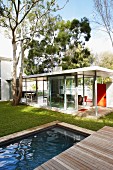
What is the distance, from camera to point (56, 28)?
18.3m

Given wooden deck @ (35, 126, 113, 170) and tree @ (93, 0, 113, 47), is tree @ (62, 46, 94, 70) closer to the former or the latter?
tree @ (93, 0, 113, 47)

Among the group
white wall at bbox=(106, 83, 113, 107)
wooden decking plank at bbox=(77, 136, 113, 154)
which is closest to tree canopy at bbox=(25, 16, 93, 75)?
white wall at bbox=(106, 83, 113, 107)

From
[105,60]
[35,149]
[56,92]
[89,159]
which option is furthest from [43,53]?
[89,159]

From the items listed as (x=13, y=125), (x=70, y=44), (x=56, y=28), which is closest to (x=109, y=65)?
(x=70, y=44)

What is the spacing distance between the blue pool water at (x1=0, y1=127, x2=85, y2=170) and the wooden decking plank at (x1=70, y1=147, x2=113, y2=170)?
976mm

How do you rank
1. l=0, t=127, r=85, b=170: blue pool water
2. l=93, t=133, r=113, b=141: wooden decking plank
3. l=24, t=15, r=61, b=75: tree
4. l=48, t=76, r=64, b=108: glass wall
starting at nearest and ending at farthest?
l=0, t=127, r=85, b=170: blue pool water
l=93, t=133, r=113, b=141: wooden decking plank
l=48, t=76, r=64, b=108: glass wall
l=24, t=15, r=61, b=75: tree

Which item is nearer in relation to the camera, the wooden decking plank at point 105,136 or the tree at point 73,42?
the wooden decking plank at point 105,136

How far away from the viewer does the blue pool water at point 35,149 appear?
418 cm

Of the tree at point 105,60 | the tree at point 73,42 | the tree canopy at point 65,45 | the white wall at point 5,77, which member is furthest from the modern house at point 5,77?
the tree at point 105,60

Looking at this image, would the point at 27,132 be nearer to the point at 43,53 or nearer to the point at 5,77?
the point at 5,77

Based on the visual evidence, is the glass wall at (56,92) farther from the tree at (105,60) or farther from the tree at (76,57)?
the tree at (105,60)

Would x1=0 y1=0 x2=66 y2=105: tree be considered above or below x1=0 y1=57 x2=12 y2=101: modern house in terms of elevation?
above

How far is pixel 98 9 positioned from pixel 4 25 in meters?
8.13

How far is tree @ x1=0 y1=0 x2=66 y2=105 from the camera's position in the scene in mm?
11992
